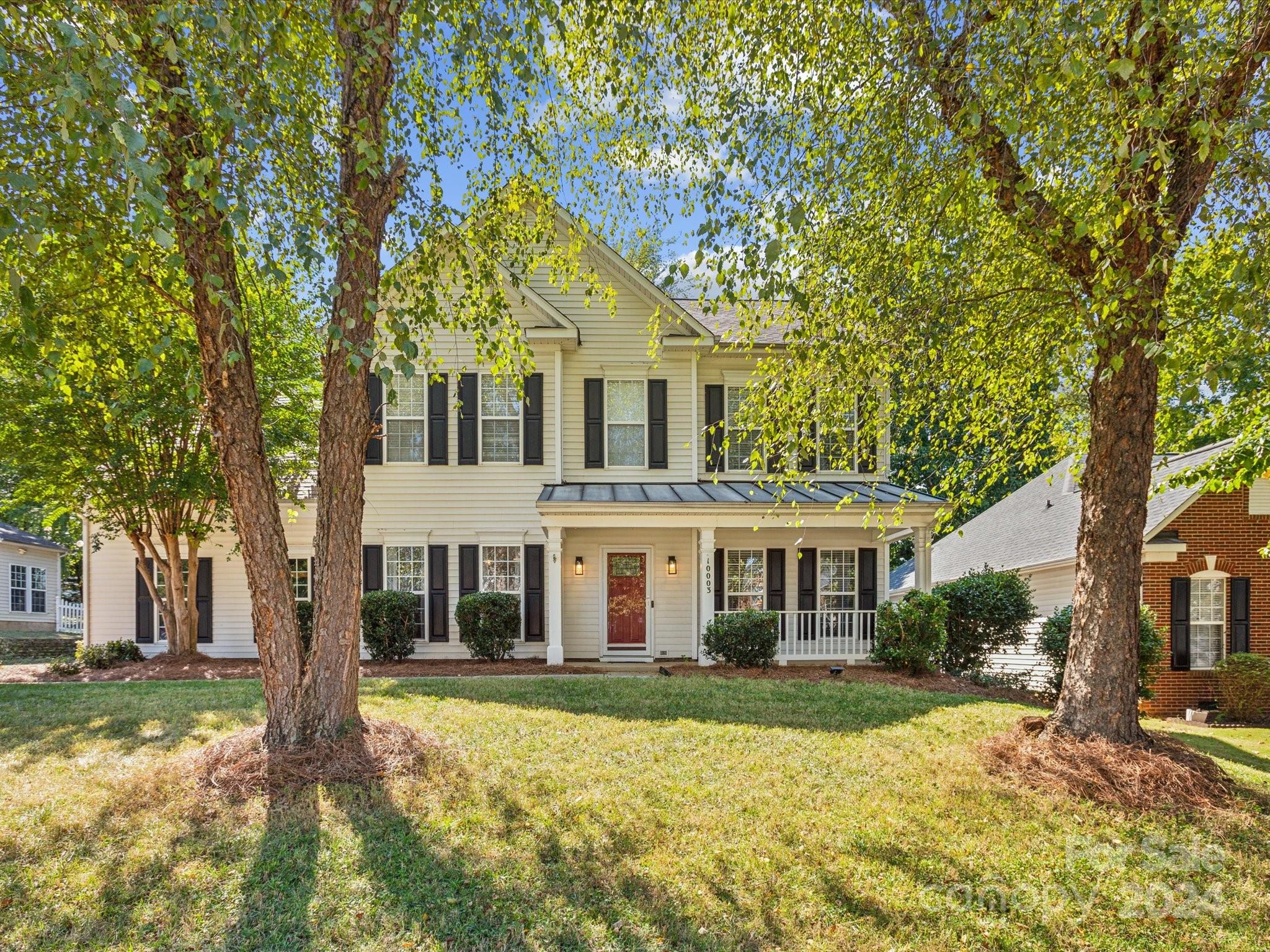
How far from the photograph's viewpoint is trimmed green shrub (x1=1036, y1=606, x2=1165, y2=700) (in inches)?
417

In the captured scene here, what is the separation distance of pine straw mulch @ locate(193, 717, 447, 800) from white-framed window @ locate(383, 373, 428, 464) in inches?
278

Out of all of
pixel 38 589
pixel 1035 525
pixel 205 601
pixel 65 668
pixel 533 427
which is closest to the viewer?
pixel 65 668

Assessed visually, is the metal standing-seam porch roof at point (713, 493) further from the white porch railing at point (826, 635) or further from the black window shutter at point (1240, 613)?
the black window shutter at point (1240, 613)

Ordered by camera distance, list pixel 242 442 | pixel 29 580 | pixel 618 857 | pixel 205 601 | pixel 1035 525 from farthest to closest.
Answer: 1. pixel 29 580
2. pixel 1035 525
3. pixel 205 601
4. pixel 242 442
5. pixel 618 857

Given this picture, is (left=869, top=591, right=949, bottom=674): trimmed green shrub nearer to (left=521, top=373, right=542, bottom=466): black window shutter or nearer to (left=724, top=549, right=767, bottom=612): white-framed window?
(left=724, top=549, right=767, bottom=612): white-framed window

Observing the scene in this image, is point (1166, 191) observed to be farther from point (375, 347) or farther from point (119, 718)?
point (119, 718)

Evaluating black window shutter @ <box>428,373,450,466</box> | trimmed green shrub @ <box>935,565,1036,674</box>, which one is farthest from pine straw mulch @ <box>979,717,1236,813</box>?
black window shutter @ <box>428,373,450,466</box>

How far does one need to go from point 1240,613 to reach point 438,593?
1417 centimetres

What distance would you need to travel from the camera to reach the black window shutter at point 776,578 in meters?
12.7

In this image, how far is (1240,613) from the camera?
488 inches

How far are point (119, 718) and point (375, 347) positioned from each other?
5.54 meters

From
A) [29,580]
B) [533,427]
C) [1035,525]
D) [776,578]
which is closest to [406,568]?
[533,427]

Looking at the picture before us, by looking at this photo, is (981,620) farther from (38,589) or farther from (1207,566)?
(38,589)

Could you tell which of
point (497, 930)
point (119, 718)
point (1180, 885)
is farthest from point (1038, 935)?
point (119, 718)
